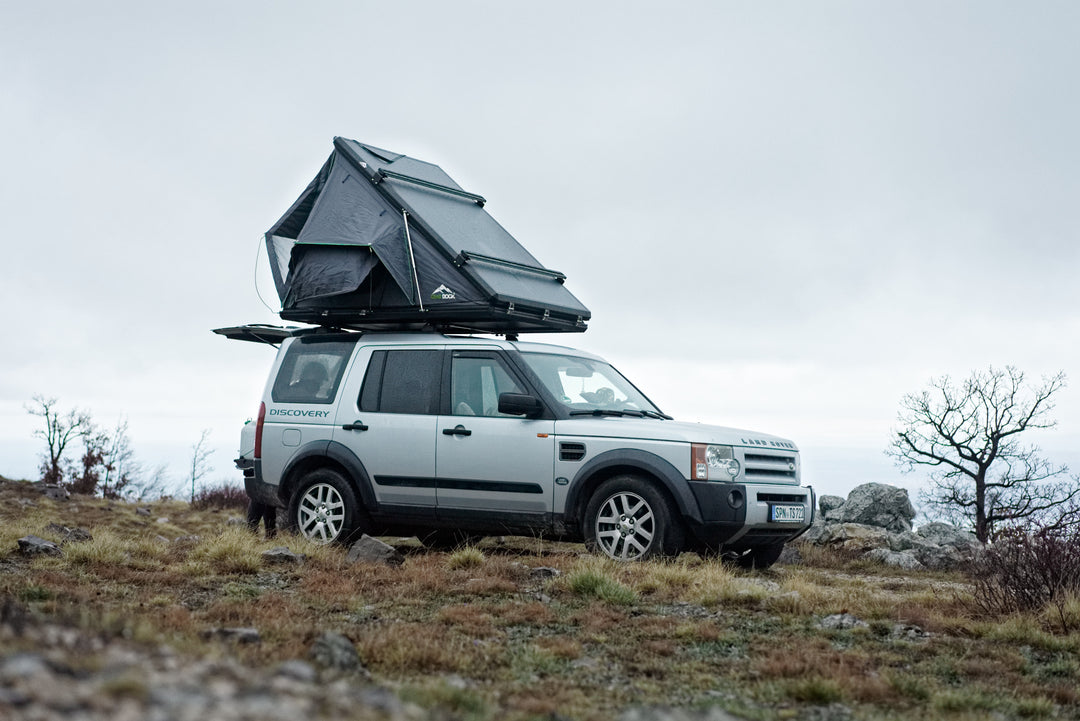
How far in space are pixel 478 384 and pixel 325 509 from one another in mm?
2076

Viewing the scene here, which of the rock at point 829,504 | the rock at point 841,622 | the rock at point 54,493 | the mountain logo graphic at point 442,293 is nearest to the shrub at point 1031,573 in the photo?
the rock at point 841,622

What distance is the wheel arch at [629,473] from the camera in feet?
29.3

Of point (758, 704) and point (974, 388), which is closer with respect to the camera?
point (758, 704)

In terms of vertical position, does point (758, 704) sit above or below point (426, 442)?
below

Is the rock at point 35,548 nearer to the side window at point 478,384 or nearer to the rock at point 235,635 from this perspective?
the side window at point 478,384

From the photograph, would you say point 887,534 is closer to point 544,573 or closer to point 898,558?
point 898,558

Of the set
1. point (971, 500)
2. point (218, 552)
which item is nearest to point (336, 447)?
point (218, 552)

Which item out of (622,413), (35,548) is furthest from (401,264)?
(35,548)

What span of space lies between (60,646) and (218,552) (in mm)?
6007

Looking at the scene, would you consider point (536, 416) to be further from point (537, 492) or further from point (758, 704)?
point (758, 704)

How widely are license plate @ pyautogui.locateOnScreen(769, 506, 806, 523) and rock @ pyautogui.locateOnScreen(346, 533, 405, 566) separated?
3.21m

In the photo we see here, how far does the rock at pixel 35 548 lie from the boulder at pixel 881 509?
11.8 metres

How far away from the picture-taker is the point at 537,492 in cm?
957

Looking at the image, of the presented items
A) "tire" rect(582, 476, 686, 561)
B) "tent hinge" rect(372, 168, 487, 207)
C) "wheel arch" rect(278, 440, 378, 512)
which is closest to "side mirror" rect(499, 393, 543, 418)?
"tire" rect(582, 476, 686, 561)
